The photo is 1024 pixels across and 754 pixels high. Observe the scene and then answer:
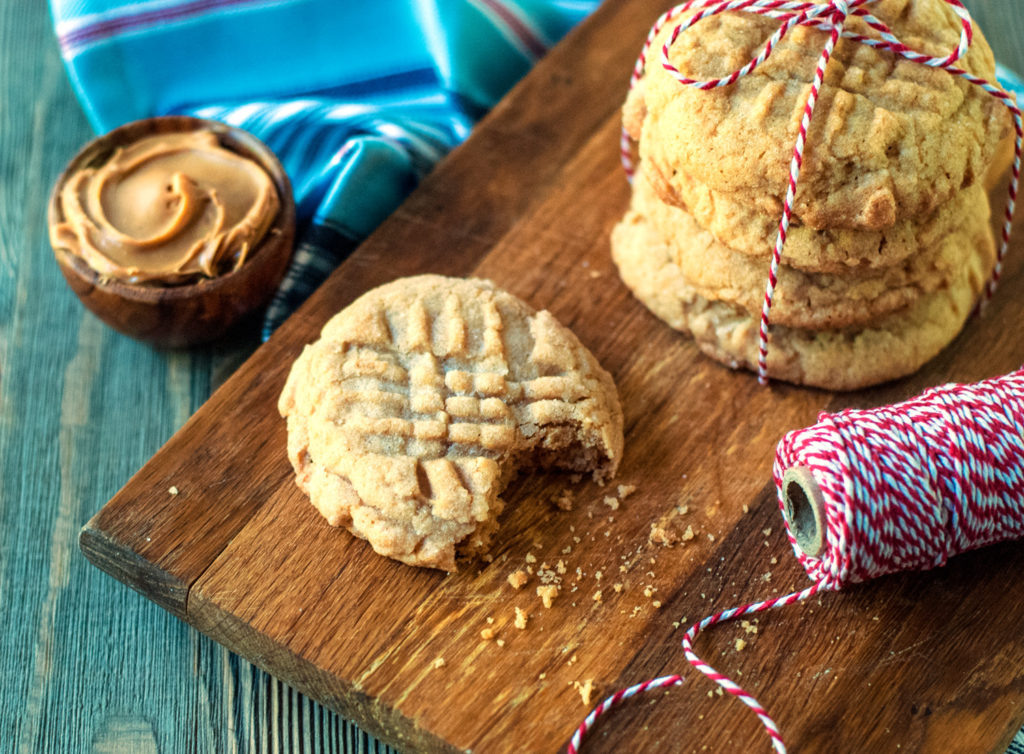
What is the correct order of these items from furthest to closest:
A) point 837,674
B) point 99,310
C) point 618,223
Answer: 1. point 618,223
2. point 99,310
3. point 837,674

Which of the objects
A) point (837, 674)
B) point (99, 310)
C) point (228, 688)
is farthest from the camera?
point (99, 310)

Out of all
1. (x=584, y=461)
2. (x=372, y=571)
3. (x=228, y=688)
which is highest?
(x=584, y=461)

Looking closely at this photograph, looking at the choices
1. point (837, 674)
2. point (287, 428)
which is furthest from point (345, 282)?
point (837, 674)

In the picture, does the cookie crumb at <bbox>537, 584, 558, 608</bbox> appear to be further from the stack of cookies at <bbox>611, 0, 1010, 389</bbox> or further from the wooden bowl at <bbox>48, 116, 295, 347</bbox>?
the wooden bowl at <bbox>48, 116, 295, 347</bbox>

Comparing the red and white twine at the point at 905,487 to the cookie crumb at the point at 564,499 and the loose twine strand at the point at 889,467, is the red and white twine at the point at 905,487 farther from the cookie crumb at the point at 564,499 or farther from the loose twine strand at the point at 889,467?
the cookie crumb at the point at 564,499

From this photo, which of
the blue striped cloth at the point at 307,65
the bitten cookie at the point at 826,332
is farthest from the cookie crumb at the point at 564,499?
the blue striped cloth at the point at 307,65

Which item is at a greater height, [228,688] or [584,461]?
[584,461]

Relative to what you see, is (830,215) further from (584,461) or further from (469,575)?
(469,575)

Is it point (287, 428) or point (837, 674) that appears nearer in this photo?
point (837, 674)
